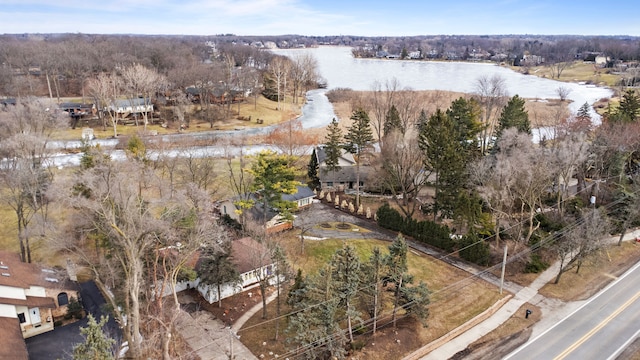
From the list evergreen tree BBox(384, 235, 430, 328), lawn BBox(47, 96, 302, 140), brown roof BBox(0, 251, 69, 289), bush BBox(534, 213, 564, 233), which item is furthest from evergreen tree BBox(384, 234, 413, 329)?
lawn BBox(47, 96, 302, 140)

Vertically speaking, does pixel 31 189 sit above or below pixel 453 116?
below

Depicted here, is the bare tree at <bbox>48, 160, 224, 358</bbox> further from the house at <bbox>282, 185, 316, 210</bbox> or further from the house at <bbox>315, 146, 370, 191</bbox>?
the house at <bbox>315, 146, 370, 191</bbox>

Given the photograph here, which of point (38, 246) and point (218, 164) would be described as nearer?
point (38, 246)

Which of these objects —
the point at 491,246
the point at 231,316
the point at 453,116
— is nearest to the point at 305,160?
the point at 453,116

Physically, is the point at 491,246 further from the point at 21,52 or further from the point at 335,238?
the point at 21,52

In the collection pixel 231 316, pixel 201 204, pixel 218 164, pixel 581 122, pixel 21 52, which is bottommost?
pixel 231 316
